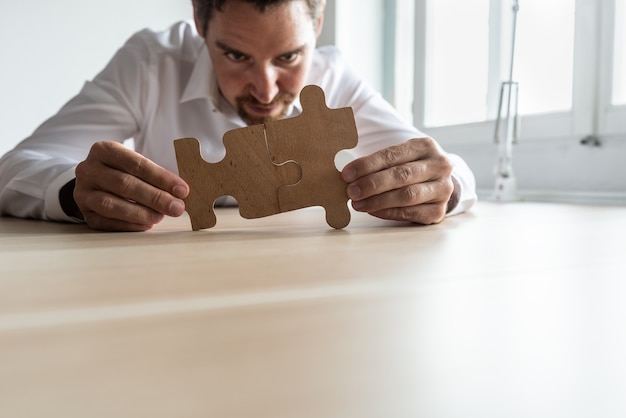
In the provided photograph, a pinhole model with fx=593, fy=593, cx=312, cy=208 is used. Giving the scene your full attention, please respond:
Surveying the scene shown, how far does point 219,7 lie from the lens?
1305 mm

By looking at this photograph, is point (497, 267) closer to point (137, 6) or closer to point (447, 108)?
point (447, 108)

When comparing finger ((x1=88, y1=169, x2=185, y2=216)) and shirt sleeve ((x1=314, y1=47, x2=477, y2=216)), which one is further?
shirt sleeve ((x1=314, y1=47, x2=477, y2=216))

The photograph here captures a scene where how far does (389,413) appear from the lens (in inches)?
7.0

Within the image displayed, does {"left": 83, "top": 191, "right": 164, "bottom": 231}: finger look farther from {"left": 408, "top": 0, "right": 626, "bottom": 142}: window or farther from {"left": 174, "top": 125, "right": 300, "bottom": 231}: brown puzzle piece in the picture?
{"left": 408, "top": 0, "right": 626, "bottom": 142}: window

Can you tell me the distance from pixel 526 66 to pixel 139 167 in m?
1.97

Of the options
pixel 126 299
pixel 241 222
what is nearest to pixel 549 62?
pixel 241 222

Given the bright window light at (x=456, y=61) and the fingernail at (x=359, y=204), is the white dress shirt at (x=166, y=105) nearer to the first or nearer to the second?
the fingernail at (x=359, y=204)

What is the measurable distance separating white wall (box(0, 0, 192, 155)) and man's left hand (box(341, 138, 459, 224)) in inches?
109

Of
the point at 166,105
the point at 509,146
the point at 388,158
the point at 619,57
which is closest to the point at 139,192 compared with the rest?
the point at 388,158

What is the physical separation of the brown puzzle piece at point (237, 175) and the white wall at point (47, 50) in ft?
8.74

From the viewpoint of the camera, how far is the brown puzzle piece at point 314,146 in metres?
0.83

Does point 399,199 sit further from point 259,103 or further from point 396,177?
point 259,103

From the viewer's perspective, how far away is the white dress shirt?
1.46 metres

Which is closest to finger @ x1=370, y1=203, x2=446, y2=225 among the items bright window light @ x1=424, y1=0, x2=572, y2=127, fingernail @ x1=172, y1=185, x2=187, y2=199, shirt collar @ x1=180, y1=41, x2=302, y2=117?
fingernail @ x1=172, y1=185, x2=187, y2=199
